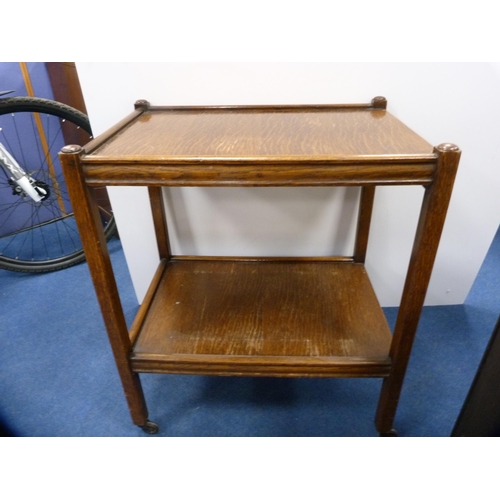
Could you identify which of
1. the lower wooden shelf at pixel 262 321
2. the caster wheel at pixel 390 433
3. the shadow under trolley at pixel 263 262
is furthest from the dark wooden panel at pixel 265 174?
the caster wheel at pixel 390 433

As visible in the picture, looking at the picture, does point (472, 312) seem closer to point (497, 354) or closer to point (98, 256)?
point (497, 354)

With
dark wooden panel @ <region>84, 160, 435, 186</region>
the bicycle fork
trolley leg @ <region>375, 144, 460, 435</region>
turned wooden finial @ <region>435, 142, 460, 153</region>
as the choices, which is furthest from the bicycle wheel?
turned wooden finial @ <region>435, 142, 460, 153</region>

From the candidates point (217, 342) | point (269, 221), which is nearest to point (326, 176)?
point (217, 342)

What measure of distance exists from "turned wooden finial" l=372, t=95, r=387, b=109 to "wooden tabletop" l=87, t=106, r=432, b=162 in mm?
16

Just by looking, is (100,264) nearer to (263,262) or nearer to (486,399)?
(263,262)

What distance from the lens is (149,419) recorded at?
1046 mm

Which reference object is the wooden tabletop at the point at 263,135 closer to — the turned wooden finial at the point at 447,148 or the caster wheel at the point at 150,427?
the turned wooden finial at the point at 447,148

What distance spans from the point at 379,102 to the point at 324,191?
279 millimetres

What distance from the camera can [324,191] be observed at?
1157mm

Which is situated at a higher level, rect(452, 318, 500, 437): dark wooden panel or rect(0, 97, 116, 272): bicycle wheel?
rect(452, 318, 500, 437): dark wooden panel

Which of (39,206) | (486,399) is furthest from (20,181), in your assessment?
(486,399)

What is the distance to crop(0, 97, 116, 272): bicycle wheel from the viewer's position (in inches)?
66.3

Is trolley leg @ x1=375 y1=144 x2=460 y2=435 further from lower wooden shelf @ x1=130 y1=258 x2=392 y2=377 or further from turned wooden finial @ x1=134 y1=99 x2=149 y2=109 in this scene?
turned wooden finial @ x1=134 y1=99 x2=149 y2=109

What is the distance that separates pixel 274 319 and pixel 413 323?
1.07 ft
